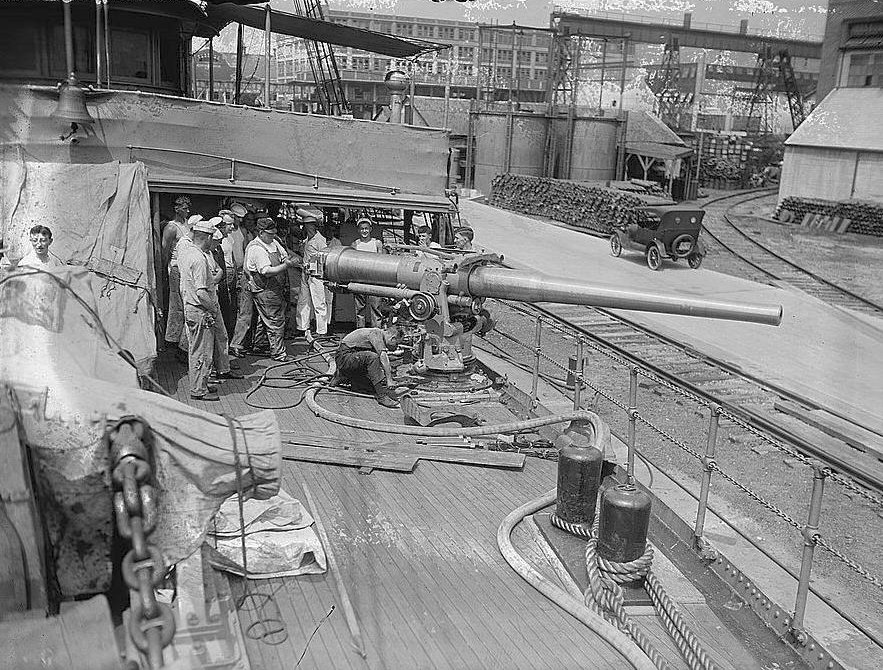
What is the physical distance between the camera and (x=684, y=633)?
Answer: 472 centimetres

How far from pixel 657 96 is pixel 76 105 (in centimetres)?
5332

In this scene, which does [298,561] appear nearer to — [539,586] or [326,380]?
[539,586]

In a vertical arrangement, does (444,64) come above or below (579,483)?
above

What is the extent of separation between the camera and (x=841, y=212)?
3244cm

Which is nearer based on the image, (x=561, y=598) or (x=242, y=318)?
(x=561, y=598)

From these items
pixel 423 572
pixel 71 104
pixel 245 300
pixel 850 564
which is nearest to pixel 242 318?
pixel 245 300

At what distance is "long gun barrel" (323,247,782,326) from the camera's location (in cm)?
686

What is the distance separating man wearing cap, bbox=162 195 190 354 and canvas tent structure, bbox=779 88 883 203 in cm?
3090

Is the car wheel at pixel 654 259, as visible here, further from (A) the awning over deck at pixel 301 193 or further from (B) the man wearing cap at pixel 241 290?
(B) the man wearing cap at pixel 241 290

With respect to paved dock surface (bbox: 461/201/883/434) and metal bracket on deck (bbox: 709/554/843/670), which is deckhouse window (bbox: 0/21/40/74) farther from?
metal bracket on deck (bbox: 709/554/843/670)

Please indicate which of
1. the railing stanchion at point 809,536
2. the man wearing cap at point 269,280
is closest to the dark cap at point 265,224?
the man wearing cap at point 269,280

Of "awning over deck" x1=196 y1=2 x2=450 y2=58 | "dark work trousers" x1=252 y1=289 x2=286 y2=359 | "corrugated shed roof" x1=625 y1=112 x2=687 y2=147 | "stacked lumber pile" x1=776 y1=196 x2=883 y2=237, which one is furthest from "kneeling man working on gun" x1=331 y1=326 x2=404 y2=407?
"corrugated shed roof" x1=625 y1=112 x2=687 y2=147

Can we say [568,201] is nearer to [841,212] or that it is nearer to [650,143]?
[841,212]

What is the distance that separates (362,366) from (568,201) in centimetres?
Result: 2504
